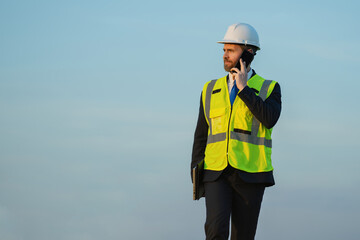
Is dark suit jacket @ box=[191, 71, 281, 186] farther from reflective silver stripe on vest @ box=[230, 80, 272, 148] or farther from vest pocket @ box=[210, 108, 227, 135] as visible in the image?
vest pocket @ box=[210, 108, 227, 135]

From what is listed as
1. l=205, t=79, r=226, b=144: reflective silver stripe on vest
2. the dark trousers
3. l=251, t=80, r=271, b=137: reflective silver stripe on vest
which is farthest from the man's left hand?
the dark trousers

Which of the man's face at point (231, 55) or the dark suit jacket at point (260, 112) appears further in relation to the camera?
the man's face at point (231, 55)

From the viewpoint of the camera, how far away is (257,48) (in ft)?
22.4

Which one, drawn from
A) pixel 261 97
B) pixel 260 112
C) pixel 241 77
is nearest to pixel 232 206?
pixel 260 112

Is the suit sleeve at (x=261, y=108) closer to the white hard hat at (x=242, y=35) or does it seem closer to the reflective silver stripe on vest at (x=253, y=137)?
the reflective silver stripe on vest at (x=253, y=137)

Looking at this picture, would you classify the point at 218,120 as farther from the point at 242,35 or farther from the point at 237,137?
the point at 242,35

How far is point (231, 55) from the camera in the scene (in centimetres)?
666

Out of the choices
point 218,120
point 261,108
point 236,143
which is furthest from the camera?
point 218,120

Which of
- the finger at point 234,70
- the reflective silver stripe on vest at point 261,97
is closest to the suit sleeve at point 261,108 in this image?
the reflective silver stripe on vest at point 261,97

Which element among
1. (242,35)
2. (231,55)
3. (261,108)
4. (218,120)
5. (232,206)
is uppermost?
(242,35)

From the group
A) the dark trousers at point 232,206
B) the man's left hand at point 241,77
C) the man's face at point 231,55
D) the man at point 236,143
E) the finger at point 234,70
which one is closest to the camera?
the dark trousers at point 232,206

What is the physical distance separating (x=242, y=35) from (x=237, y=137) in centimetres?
109

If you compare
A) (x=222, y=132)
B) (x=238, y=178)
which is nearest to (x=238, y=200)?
(x=238, y=178)

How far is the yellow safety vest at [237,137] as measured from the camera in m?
6.30
